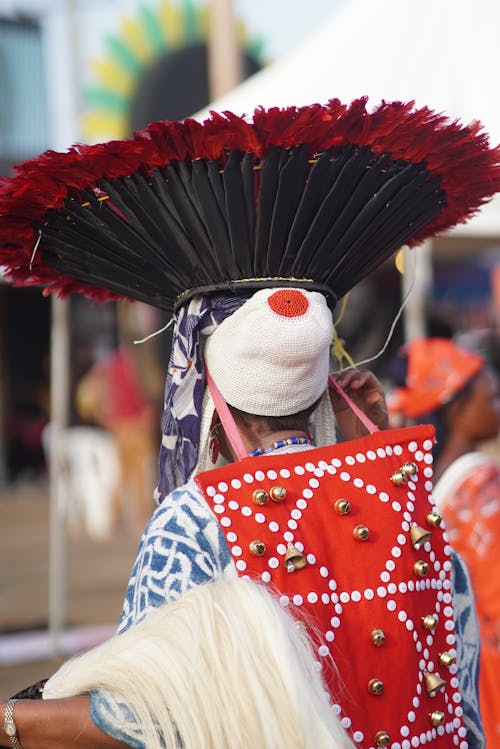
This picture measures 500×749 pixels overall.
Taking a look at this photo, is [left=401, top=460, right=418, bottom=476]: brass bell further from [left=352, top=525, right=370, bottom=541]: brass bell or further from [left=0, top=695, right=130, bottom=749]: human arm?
[left=0, top=695, right=130, bottom=749]: human arm

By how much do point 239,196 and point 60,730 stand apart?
35.0 inches

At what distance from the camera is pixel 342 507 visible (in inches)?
60.8

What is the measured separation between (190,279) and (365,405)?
1.54 ft

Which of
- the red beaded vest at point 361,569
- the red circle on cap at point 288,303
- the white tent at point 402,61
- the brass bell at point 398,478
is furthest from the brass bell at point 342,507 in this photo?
the white tent at point 402,61

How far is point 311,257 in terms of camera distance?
1.71 m

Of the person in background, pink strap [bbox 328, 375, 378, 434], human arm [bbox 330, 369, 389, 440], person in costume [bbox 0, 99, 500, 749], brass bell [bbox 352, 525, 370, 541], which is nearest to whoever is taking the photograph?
person in costume [bbox 0, 99, 500, 749]

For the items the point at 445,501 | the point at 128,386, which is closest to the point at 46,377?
the point at 128,386

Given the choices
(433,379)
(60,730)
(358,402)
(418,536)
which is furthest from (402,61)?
(60,730)

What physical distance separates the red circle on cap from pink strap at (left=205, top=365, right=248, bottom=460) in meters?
0.19

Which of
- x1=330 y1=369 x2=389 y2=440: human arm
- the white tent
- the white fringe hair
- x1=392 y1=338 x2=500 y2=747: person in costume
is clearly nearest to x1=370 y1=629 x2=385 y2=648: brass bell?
the white fringe hair

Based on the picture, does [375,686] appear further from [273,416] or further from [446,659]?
[273,416]

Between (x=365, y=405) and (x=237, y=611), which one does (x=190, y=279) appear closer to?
(x=365, y=405)

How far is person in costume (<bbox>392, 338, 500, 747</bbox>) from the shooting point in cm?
313

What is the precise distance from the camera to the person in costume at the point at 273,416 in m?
1.42
